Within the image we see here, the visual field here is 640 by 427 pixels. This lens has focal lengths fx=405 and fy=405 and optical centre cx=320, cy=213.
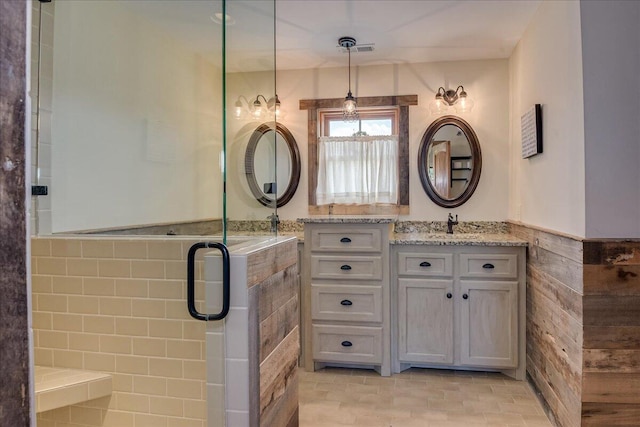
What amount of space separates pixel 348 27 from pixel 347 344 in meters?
2.20

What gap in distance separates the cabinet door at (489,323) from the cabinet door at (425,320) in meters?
0.10

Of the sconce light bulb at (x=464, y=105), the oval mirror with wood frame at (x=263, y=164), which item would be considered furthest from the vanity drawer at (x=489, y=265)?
the oval mirror with wood frame at (x=263, y=164)

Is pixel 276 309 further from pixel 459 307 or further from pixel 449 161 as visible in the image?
pixel 449 161

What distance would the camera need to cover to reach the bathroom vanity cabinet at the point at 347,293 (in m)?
2.83

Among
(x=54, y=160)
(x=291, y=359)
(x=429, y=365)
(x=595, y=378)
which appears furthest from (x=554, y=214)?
(x=54, y=160)

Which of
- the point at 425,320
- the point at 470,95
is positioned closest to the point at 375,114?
the point at 470,95

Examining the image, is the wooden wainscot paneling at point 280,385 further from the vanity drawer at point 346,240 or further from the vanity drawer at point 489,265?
the vanity drawer at point 489,265

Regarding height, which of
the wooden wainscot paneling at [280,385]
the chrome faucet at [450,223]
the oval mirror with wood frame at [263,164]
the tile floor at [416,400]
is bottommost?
the tile floor at [416,400]

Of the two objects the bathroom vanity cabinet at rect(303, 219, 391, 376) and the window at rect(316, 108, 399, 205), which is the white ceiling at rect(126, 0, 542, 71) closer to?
the window at rect(316, 108, 399, 205)

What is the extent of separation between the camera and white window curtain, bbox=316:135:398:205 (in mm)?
3438

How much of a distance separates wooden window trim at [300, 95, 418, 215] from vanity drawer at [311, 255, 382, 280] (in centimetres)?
74

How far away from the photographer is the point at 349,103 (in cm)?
324

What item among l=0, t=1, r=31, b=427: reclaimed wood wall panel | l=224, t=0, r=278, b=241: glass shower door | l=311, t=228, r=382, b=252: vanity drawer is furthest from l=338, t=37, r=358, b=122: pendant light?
l=0, t=1, r=31, b=427: reclaimed wood wall panel

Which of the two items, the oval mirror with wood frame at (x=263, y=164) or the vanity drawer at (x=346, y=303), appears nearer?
the oval mirror with wood frame at (x=263, y=164)
